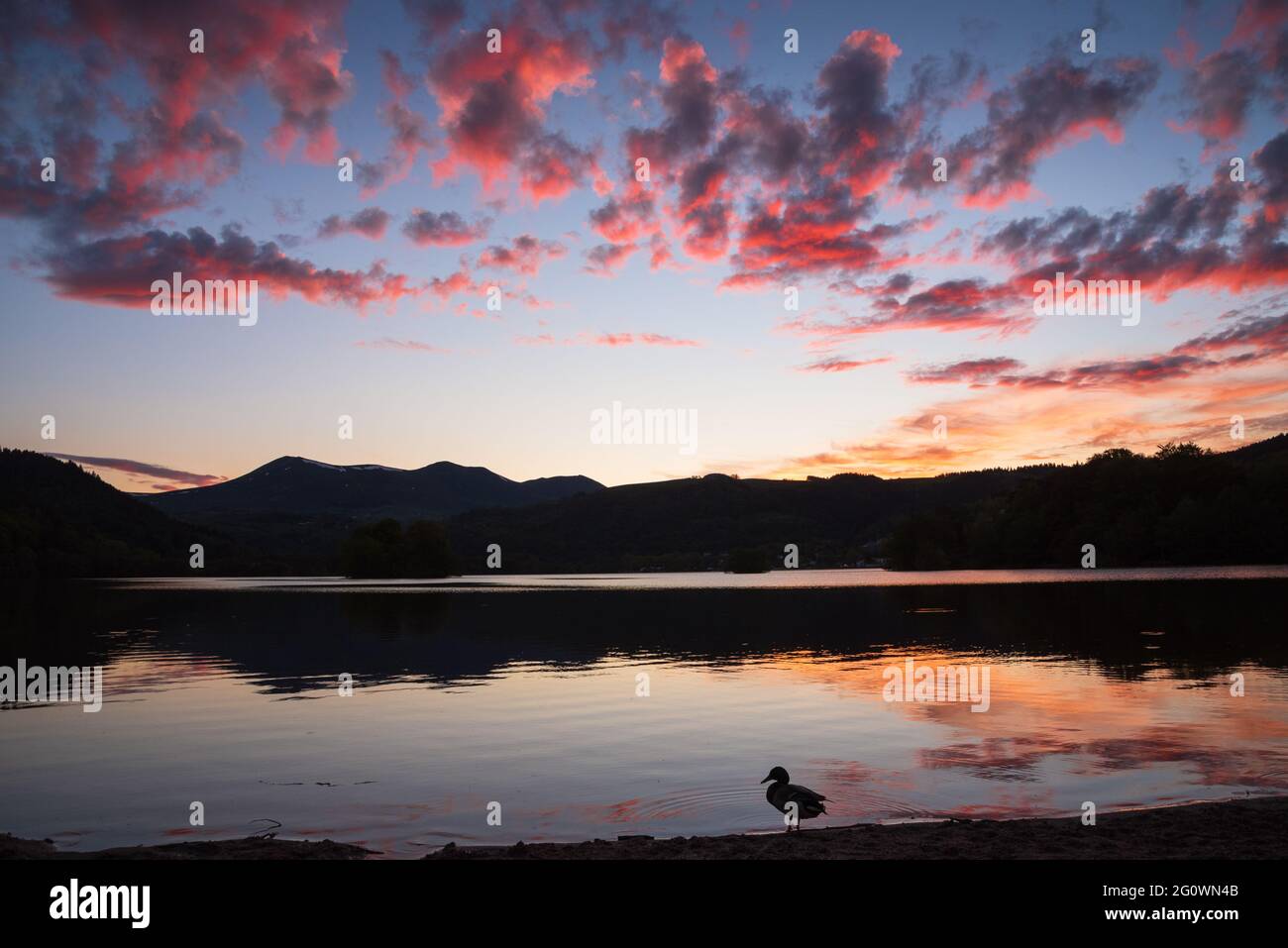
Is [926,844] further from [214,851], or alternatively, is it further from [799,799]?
[214,851]

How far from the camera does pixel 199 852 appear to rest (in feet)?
43.3

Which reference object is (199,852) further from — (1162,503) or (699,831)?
(1162,503)

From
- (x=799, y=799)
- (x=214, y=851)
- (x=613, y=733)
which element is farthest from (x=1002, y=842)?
(x=613, y=733)

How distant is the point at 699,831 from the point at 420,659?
33.6 meters

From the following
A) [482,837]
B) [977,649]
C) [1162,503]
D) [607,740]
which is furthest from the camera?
[1162,503]

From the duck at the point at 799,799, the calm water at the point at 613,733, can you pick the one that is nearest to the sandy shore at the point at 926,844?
the duck at the point at 799,799

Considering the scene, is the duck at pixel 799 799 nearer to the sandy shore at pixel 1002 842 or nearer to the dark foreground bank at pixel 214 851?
the sandy shore at pixel 1002 842

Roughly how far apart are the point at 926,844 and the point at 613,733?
44.4ft

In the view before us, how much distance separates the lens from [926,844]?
518 inches

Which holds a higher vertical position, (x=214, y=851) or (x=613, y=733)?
(x=214, y=851)

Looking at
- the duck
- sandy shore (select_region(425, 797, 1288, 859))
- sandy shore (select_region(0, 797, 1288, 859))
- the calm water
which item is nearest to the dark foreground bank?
sandy shore (select_region(0, 797, 1288, 859))

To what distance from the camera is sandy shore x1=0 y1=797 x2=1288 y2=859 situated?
1258 centimetres
